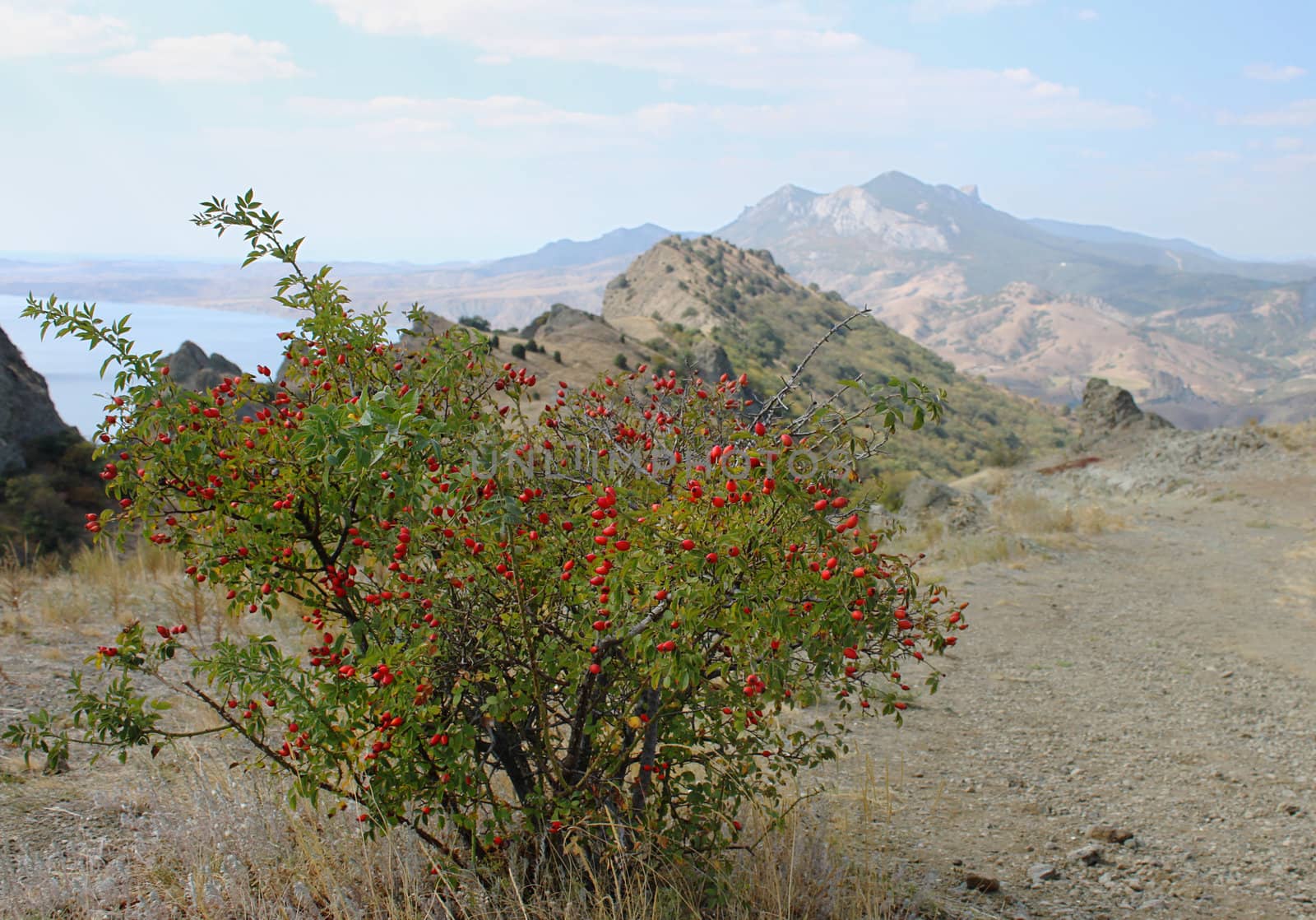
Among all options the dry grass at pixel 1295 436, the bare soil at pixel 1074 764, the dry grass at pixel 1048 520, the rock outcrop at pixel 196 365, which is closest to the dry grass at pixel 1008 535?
the dry grass at pixel 1048 520

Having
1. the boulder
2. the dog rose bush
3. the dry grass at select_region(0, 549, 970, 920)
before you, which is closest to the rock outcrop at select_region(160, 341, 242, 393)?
the boulder

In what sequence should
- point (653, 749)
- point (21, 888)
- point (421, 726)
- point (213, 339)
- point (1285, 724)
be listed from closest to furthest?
point (421, 726), point (653, 749), point (21, 888), point (1285, 724), point (213, 339)

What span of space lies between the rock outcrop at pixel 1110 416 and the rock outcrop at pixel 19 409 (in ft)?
73.0

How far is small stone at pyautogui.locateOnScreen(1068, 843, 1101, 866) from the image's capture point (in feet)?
12.6

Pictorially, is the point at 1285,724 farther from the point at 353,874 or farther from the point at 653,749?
the point at 353,874

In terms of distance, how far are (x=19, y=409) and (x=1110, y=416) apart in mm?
23211

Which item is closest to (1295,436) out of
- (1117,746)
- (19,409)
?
(1117,746)

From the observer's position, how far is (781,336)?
175 feet

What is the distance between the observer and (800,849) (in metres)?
3.04

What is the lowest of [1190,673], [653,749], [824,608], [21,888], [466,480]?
[1190,673]

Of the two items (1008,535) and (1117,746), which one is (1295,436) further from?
(1117,746)

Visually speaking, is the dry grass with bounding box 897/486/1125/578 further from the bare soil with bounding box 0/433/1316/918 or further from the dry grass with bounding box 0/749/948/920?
the dry grass with bounding box 0/749/948/920

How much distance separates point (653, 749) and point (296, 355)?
1710mm

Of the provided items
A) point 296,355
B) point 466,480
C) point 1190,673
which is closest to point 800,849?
point 466,480
